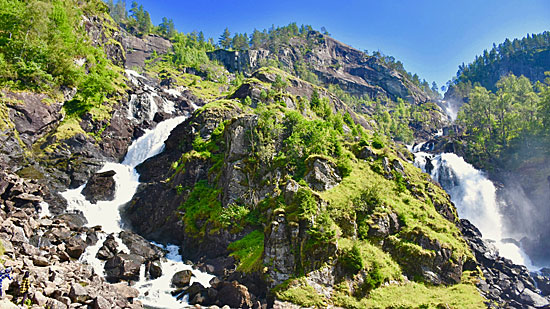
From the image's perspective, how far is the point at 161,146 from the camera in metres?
50.5

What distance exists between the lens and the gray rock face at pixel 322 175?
30462mm

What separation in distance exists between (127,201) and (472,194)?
2223 inches

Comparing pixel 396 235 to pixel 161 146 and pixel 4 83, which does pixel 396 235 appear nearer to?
pixel 161 146

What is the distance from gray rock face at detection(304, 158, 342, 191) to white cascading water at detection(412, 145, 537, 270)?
103 feet

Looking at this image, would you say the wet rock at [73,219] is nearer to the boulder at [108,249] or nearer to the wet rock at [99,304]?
the boulder at [108,249]

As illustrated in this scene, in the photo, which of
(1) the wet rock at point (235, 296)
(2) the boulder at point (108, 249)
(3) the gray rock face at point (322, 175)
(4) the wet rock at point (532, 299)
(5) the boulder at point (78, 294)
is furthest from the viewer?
(3) the gray rock face at point (322, 175)

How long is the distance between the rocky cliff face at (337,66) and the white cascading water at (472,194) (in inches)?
3326

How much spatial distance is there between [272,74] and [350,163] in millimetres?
38193

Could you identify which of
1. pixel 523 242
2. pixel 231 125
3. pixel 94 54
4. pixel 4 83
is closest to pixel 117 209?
pixel 231 125

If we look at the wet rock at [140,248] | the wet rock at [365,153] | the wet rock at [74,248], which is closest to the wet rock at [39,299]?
the wet rock at [74,248]

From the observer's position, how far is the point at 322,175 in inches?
1221

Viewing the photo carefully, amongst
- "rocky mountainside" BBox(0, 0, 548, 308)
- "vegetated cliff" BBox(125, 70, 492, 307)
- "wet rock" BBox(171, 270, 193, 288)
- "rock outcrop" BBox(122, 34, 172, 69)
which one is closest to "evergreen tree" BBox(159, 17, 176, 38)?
"rock outcrop" BBox(122, 34, 172, 69)

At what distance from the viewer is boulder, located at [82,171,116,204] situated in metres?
38.9

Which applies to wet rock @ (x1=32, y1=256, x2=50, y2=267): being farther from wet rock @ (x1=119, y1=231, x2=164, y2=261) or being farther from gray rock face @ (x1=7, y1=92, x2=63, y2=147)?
gray rock face @ (x1=7, y1=92, x2=63, y2=147)
